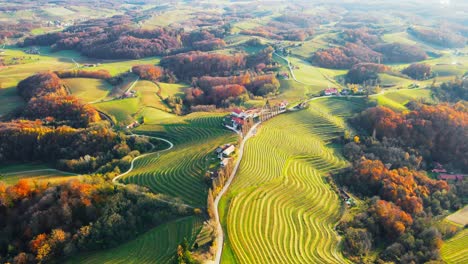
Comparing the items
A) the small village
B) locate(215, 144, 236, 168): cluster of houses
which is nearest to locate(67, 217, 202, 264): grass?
locate(215, 144, 236, 168): cluster of houses

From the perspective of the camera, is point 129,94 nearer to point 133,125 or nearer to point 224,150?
point 133,125

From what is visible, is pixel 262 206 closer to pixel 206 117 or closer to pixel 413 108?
pixel 206 117

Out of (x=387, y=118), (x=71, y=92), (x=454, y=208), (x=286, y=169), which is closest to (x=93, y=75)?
(x=71, y=92)

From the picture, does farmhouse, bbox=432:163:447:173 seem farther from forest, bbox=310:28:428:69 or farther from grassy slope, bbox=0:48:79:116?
grassy slope, bbox=0:48:79:116

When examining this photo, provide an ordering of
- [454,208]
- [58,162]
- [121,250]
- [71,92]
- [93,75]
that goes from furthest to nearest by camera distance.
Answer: [93,75] → [71,92] → [58,162] → [454,208] → [121,250]

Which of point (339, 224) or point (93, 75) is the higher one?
point (93, 75)

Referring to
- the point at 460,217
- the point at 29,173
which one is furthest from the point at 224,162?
the point at 29,173

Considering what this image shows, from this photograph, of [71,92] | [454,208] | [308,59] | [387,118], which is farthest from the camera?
[308,59]
